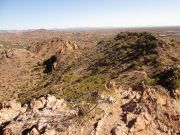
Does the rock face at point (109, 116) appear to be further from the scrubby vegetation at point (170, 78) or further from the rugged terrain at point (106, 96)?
the scrubby vegetation at point (170, 78)

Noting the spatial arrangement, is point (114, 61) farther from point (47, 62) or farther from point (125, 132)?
point (125, 132)

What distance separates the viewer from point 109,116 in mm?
23141

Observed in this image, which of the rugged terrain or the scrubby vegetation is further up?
the scrubby vegetation

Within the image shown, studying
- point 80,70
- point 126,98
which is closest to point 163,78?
point 126,98

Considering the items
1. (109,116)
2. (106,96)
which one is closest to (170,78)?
(106,96)

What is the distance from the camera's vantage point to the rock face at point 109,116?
2191cm

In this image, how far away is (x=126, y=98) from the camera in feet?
84.7

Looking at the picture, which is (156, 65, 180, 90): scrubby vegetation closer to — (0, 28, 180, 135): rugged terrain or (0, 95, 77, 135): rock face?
(0, 28, 180, 135): rugged terrain

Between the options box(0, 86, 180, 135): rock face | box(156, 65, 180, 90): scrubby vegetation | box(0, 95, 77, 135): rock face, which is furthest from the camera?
box(156, 65, 180, 90): scrubby vegetation

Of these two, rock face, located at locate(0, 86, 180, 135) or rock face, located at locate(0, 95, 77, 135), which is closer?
rock face, located at locate(0, 86, 180, 135)

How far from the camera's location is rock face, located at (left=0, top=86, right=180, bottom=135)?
2191 centimetres

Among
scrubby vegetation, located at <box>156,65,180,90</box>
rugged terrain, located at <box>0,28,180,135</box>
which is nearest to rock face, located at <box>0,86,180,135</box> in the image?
rugged terrain, located at <box>0,28,180,135</box>

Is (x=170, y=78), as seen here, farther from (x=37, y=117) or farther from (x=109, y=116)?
(x=37, y=117)

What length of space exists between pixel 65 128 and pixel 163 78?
11.5 meters
